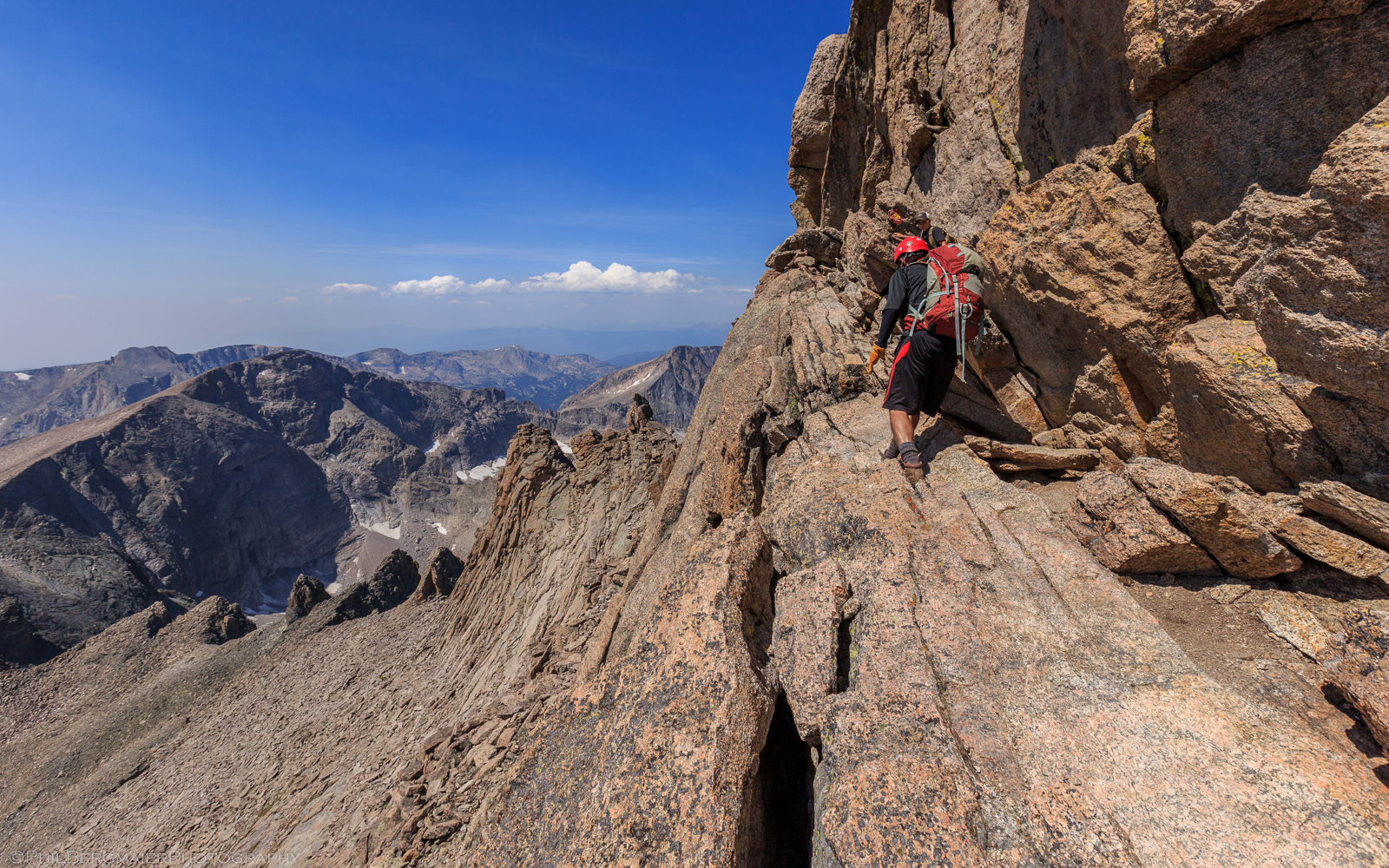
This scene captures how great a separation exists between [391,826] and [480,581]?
24021 millimetres

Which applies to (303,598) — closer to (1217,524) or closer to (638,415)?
(638,415)

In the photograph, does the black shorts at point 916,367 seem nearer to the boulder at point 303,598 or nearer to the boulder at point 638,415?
the boulder at point 638,415

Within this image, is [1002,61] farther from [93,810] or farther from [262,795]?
[93,810]

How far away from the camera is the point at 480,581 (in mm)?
35000

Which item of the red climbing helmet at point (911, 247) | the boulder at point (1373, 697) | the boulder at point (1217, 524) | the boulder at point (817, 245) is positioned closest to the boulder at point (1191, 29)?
the red climbing helmet at point (911, 247)

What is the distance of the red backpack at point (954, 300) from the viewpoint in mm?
9781

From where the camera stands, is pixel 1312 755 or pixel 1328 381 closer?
pixel 1312 755

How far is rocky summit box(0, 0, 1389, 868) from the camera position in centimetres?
517

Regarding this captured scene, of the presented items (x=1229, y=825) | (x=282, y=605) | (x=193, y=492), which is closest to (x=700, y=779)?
(x=1229, y=825)

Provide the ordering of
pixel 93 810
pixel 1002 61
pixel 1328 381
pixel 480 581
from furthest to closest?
pixel 480 581
pixel 93 810
pixel 1002 61
pixel 1328 381

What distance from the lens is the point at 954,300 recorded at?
9805mm

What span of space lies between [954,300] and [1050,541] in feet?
15.3

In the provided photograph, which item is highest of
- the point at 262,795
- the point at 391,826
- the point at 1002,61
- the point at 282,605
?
the point at 1002,61

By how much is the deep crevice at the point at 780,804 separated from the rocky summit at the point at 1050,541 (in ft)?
0.21
